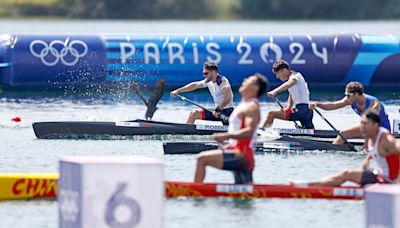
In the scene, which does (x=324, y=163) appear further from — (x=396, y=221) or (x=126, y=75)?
(x=126, y=75)

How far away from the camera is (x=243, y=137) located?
56.8 ft

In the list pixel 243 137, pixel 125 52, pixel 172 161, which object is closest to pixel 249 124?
pixel 243 137

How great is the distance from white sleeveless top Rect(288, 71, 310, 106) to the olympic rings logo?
13132mm

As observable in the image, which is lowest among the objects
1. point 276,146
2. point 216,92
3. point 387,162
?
point 387,162

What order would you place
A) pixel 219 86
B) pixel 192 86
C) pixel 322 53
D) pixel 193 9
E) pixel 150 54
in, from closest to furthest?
pixel 219 86, pixel 192 86, pixel 150 54, pixel 322 53, pixel 193 9

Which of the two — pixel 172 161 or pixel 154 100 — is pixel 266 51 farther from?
pixel 172 161

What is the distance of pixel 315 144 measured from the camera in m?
24.5

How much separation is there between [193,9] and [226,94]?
76362 mm

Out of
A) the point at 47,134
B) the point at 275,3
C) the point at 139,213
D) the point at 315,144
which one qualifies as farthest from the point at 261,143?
the point at 275,3

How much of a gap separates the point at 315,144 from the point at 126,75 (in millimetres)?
15044

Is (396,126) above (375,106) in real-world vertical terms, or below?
below

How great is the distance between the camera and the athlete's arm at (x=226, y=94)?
26469 millimetres

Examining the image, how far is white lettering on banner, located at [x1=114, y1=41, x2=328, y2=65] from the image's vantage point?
3866 cm

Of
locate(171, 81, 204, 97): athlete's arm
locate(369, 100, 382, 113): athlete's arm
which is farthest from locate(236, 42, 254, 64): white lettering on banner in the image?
locate(369, 100, 382, 113): athlete's arm
